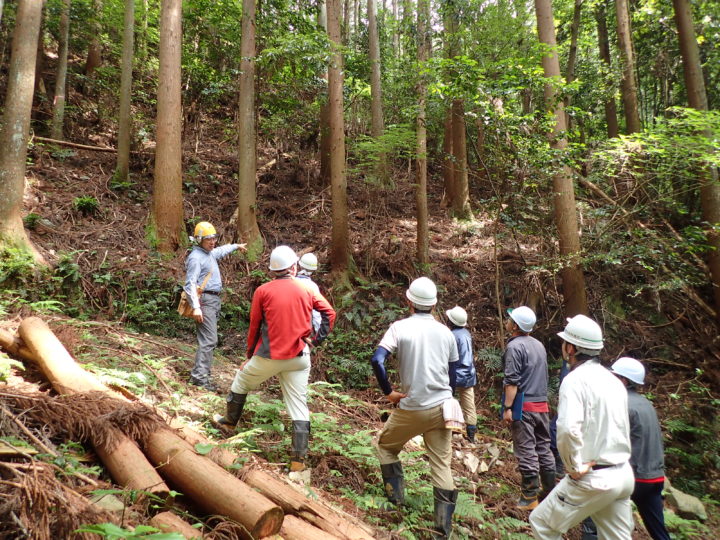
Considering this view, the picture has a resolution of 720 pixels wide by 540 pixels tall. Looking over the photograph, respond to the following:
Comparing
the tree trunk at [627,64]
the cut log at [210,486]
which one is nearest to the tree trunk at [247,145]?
the cut log at [210,486]

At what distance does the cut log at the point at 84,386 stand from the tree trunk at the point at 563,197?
8316 millimetres

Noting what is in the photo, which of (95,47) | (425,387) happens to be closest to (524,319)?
(425,387)

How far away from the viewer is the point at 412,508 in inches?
171

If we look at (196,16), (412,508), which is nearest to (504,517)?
(412,508)

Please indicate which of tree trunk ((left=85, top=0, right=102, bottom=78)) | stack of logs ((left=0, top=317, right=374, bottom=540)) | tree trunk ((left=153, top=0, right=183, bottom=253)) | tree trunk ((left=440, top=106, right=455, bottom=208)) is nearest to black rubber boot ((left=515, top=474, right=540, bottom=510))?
stack of logs ((left=0, top=317, right=374, bottom=540))

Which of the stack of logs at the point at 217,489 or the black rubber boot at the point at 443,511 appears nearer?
the stack of logs at the point at 217,489

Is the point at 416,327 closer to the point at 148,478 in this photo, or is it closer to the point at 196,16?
the point at 148,478

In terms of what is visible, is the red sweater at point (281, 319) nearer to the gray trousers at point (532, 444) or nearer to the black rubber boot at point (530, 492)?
the gray trousers at point (532, 444)

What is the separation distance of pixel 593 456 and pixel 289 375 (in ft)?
9.21

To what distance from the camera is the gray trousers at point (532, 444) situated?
5.31m

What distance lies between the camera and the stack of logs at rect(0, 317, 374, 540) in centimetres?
289

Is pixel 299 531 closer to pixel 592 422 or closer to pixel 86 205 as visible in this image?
pixel 592 422

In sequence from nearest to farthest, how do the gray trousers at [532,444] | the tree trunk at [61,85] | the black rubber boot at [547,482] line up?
the gray trousers at [532,444]
the black rubber boot at [547,482]
the tree trunk at [61,85]

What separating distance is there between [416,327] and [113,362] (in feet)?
13.8
